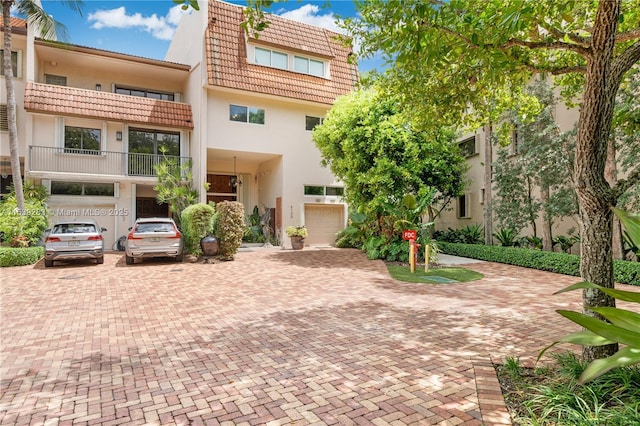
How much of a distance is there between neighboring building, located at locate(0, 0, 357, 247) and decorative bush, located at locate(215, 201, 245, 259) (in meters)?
4.37

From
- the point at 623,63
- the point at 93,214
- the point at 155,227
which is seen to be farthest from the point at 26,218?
the point at 623,63

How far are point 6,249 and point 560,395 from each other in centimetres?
1565

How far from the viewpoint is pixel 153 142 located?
61.6 ft

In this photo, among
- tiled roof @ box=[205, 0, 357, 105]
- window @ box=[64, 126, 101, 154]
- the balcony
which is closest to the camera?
the balcony

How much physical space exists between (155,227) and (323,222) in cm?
955

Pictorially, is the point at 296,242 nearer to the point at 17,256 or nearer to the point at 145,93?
the point at 17,256

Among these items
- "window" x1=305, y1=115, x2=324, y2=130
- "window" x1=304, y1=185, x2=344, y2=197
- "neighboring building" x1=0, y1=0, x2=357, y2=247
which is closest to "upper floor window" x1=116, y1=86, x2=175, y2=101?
"neighboring building" x1=0, y1=0, x2=357, y2=247

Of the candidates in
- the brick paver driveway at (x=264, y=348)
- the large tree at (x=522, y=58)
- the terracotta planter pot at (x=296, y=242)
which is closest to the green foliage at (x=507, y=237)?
the brick paver driveway at (x=264, y=348)

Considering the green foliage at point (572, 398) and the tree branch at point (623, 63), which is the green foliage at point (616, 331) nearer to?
the green foliage at point (572, 398)

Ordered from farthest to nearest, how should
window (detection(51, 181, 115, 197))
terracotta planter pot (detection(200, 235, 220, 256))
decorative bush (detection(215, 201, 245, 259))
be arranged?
window (detection(51, 181, 115, 197))
terracotta planter pot (detection(200, 235, 220, 256))
decorative bush (detection(215, 201, 245, 259))

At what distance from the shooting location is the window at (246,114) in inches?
717

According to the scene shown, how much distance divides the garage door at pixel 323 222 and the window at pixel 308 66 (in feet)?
23.9

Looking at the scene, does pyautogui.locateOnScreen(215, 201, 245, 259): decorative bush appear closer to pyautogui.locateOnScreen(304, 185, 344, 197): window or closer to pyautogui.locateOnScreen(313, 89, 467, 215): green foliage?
pyautogui.locateOnScreen(313, 89, 467, 215): green foliage

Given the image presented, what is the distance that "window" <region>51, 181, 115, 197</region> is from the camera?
661 inches
